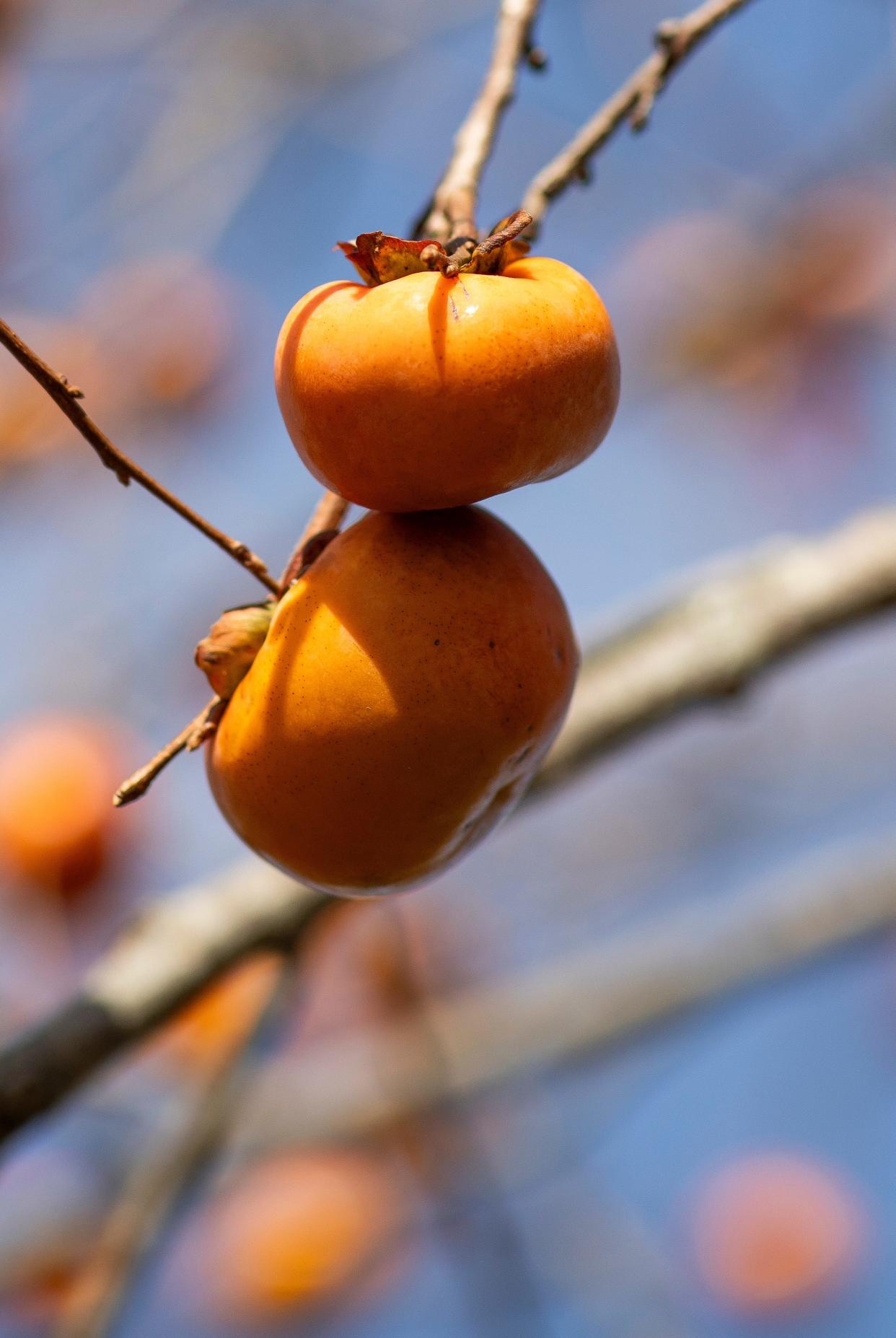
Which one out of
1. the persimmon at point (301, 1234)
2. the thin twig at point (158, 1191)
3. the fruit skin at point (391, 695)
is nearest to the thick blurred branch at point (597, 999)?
the thin twig at point (158, 1191)

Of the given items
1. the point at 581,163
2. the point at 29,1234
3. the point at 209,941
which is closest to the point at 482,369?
the point at 581,163

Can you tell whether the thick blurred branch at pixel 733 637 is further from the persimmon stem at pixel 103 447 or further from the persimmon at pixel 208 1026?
the persimmon at pixel 208 1026

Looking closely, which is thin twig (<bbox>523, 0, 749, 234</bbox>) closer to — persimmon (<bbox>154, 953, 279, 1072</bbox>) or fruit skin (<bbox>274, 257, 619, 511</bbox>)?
fruit skin (<bbox>274, 257, 619, 511</bbox>)

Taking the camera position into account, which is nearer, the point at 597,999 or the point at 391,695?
the point at 391,695

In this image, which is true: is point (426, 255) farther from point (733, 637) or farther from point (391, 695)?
point (733, 637)

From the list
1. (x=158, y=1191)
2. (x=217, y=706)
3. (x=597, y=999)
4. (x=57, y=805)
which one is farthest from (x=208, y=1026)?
(x=217, y=706)

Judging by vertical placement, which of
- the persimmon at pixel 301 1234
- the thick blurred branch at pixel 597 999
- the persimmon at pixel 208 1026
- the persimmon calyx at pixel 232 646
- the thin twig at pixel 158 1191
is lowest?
the persimmon at pixel 301 1234
